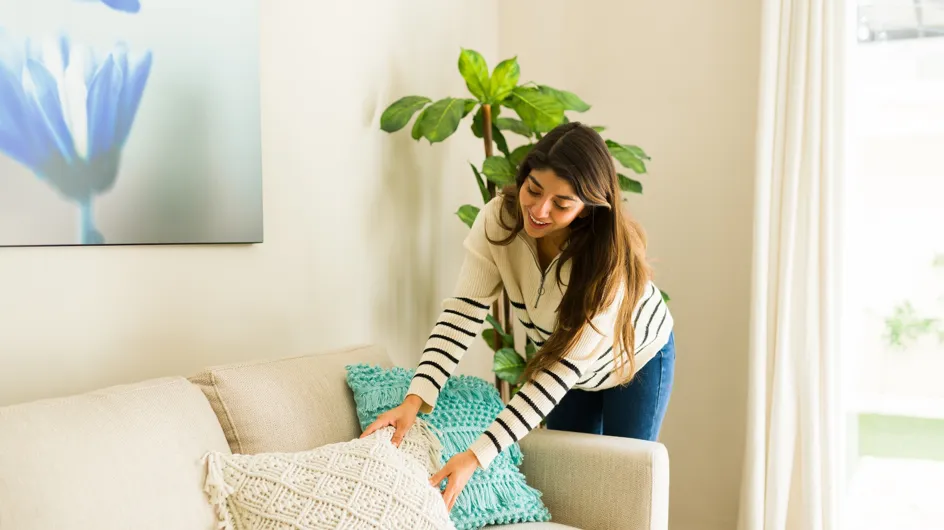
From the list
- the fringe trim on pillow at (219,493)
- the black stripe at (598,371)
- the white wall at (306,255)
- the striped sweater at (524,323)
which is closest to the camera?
the fringe trim on pillow at (219,493)

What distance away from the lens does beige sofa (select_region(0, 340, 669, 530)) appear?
3.60 feet

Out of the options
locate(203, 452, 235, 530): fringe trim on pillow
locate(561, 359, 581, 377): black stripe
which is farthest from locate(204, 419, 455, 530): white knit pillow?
locate(561, 359, 581, 377): black stripe

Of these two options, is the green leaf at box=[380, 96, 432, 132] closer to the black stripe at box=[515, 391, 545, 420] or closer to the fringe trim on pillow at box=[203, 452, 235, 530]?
the black stripe at box=[515, 391, 545, 420]

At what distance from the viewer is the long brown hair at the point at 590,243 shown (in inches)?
61.7

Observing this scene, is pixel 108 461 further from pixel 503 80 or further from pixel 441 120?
pixel 503 80

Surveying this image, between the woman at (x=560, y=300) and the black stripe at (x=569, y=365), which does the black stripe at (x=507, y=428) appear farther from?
the black stripe at (x=569, y=365)

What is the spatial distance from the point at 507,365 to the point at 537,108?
0.74 meters

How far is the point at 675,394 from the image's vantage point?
3000 millimetres

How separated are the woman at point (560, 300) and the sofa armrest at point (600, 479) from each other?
0.51ft

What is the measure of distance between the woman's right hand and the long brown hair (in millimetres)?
241

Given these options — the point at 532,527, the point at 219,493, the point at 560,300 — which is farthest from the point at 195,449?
the point at 560,300

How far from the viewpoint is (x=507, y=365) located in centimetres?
234

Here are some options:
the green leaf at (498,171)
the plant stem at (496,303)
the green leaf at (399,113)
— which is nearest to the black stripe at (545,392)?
the plant stem at (496,303)

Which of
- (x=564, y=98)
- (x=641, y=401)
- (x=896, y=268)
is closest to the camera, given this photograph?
(x=641, y=401)
